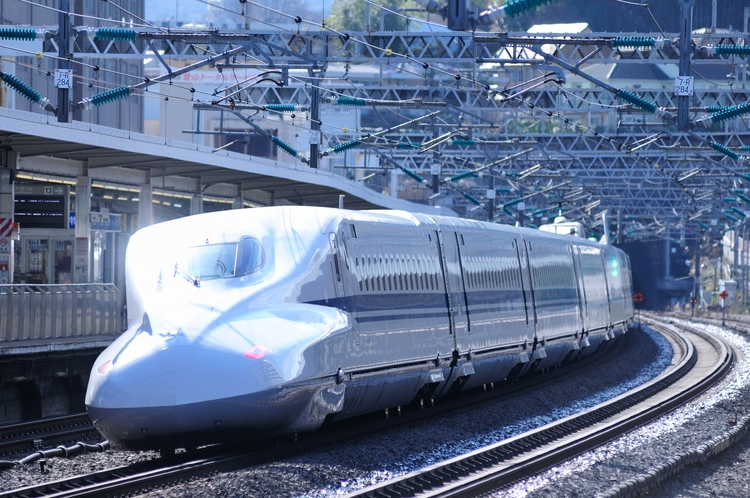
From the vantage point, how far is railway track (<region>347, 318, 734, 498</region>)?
10367 millimetres

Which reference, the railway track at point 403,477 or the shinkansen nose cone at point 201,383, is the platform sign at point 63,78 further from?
the shinkansen nose cone at point 201,383

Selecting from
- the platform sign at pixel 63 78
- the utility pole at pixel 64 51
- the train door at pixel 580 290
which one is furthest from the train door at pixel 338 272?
the train door at pixel 580 290

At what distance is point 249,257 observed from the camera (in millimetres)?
12367

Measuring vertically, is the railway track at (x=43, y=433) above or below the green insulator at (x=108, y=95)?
below

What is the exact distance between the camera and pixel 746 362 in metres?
30.4

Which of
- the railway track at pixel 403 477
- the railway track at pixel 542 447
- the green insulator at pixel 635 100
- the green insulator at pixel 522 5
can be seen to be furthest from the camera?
the green insulator at pixel 635 100

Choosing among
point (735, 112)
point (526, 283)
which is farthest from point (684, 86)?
point (526, 283)

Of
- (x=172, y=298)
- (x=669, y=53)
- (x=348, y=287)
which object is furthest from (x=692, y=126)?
(x=172, y=298)

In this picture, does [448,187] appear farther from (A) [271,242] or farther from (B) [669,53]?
(A) [271,242]

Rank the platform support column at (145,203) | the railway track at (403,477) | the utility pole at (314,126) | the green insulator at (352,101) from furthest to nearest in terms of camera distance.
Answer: the platform support column at (145,203), the green insulator at (352,101), the utility pole at (314,126), the railway track at (403,477)

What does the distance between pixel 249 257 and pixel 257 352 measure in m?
1.70

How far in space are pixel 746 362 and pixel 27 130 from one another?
67.7 feet

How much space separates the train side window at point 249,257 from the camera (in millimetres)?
12258

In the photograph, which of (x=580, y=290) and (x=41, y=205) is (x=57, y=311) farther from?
(x=580, y=290)
